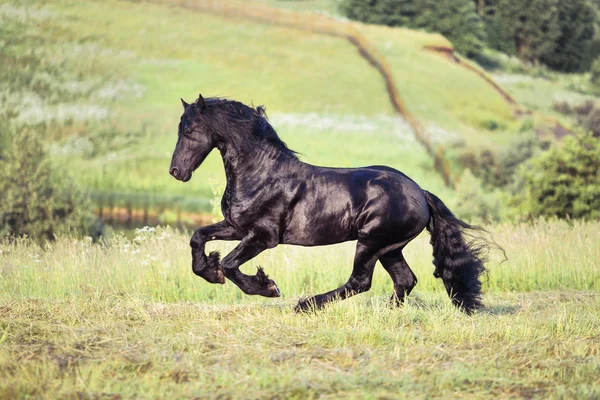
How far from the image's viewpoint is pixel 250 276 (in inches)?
294

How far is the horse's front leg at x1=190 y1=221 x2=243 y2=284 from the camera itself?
7.54m

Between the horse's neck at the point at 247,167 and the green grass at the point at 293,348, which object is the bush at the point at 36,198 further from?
the horse's neck at the point at 247,167

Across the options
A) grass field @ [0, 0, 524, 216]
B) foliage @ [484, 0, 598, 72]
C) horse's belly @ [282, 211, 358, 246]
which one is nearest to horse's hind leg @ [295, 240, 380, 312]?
horse's belly @ [282, 211, 358, 246]

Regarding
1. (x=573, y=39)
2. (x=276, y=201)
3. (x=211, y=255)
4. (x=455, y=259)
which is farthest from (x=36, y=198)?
(x=573, y=39)

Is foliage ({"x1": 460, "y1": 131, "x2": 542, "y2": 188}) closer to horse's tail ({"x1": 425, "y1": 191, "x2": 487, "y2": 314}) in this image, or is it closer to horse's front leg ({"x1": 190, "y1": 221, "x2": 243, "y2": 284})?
horse's tail ({"x1": 425, "y1": 191, "x2": 487, "y2": 314})

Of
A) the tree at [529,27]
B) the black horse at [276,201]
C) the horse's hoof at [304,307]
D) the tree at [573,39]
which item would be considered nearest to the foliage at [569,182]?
the black horse at [276,201]

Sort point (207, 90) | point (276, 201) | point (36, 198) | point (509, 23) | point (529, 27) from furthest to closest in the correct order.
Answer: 1. point (509, 23)
2. point (529, 27)
3. point (207, 90)
4. point (36, 198)
5. point (276, 201)

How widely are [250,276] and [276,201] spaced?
0.68 meters

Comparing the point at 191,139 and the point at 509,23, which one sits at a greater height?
the point at 191,139

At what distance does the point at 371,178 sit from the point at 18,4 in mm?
59794

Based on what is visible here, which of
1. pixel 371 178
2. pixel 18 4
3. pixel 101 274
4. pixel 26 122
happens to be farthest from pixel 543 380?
pixel 18 4

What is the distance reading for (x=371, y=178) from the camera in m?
7.81

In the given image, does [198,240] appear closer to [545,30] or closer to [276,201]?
[276,201]

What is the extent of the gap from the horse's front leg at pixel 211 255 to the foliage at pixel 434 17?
56.0m
